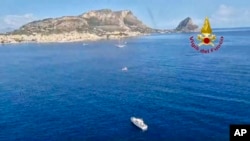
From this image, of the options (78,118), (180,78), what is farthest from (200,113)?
(180,78)

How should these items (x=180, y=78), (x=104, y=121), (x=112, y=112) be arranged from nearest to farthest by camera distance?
(x=104, y=121) → (x=112, y=112) → (x=180, y=78)

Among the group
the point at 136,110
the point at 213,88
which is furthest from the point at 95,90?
the point at 213,88

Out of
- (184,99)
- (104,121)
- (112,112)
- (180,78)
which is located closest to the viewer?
(104,121)

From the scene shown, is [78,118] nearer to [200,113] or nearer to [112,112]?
[112,112]

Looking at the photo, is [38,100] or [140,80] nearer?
[38,100]

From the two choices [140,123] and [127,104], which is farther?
[127,104]

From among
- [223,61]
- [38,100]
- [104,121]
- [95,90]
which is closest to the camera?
[104,121]

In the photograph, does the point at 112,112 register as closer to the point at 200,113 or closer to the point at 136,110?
the point at 136,110

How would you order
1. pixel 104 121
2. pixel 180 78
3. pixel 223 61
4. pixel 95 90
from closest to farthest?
pixel 104 121 → pixel 95 90 → pixel 180 78 → pixel 223 61

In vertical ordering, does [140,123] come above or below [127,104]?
below
